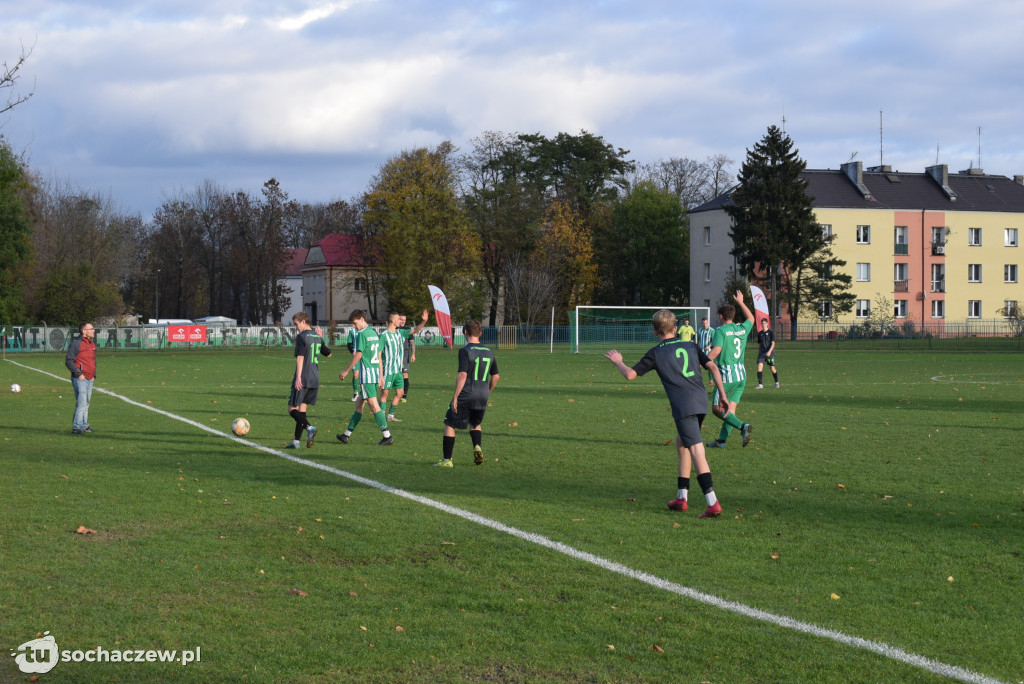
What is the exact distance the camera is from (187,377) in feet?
101

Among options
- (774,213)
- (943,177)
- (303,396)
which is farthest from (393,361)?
(943,177)

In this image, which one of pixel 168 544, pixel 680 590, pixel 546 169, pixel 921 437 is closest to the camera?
pixel 680 590

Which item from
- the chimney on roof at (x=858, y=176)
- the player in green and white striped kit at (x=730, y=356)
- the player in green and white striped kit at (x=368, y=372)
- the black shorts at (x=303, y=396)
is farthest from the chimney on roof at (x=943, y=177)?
the black shorts at (x=303, y=396)

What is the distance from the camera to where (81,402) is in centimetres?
1553

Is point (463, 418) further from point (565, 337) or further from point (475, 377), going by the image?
point (565, 337)

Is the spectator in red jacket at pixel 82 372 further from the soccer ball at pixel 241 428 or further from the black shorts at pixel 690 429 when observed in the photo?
the black shorts at pixel 690 429

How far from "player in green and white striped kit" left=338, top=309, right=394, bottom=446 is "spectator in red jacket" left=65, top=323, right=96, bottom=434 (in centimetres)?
451

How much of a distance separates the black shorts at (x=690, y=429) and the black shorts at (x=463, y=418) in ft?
11.4

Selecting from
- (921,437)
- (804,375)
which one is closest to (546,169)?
(804,375)

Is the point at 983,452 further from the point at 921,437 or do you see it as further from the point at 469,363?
the point at 469,363

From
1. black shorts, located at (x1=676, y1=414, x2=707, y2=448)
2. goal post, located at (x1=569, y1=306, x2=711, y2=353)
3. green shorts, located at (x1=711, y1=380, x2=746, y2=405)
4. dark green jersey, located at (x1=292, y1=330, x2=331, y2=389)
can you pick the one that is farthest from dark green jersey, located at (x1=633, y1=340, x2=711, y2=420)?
goal post, located at (x1=569, y1=306, x2=711, y2=353)

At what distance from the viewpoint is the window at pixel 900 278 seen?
73.9 meters

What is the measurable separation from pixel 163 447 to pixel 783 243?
178ft

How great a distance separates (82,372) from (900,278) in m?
69.4
